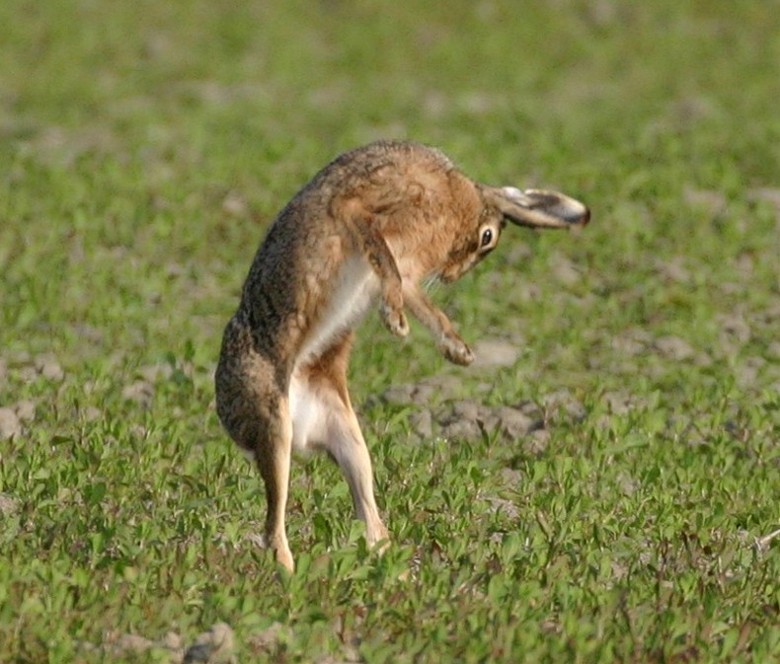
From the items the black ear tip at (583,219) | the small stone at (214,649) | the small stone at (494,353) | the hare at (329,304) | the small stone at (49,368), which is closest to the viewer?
the small stone at (214,649)

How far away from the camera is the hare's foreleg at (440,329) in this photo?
6.89 metres

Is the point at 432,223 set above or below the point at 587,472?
above

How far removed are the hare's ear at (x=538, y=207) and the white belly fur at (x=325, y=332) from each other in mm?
851

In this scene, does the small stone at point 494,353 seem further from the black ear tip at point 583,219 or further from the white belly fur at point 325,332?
the white belly fur at point 325,332

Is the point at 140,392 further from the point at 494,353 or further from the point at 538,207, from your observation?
the point at 538,207

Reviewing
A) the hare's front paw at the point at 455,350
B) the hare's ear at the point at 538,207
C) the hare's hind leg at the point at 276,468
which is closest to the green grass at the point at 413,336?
the hare's hind leg at the point at 276,468

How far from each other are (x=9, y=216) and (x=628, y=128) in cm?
503

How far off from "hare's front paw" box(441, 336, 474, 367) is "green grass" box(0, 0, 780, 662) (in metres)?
0.58

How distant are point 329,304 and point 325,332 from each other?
3.9 inches

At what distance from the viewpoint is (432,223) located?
7.23 m

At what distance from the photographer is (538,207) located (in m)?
7.50

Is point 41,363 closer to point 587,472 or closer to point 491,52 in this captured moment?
point 587,472

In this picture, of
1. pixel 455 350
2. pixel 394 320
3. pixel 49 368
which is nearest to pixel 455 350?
pixel 455 350

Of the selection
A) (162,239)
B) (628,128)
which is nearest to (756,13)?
(628,128)
